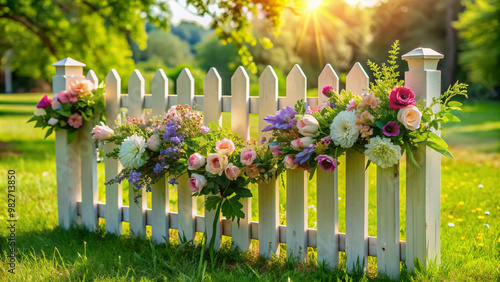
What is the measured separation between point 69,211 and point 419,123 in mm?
3147

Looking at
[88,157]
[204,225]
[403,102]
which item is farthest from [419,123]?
[88,157]

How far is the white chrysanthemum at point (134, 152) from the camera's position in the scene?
11.1 ft

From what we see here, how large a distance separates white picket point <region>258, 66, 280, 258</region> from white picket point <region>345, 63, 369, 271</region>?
0.52 meters

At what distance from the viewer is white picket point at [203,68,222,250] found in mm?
3572

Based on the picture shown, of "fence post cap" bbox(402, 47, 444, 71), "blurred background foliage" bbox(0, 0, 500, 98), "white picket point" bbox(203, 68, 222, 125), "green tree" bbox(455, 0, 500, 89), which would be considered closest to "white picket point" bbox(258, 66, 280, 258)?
"white picket point" bbox(203, 68, 222, 125)

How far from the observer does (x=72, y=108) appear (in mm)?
4129

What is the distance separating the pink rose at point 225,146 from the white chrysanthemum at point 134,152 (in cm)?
60

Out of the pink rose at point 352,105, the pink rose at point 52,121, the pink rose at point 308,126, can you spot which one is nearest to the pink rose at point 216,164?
the pink rose at point 308,126

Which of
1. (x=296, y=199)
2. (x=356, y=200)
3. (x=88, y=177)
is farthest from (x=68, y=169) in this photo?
(x=356, y=200)

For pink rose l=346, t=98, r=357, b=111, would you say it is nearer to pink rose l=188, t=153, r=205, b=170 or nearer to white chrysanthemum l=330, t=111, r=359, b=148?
white chrysanthemum l=330, t=111, r=359, b=148

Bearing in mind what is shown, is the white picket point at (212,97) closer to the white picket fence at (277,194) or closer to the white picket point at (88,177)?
the white picket fence at (277,194)

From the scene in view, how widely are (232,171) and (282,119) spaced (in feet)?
1.52

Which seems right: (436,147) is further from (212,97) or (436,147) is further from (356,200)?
(212,97)

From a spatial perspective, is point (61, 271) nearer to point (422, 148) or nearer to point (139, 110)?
point (139, 110)
